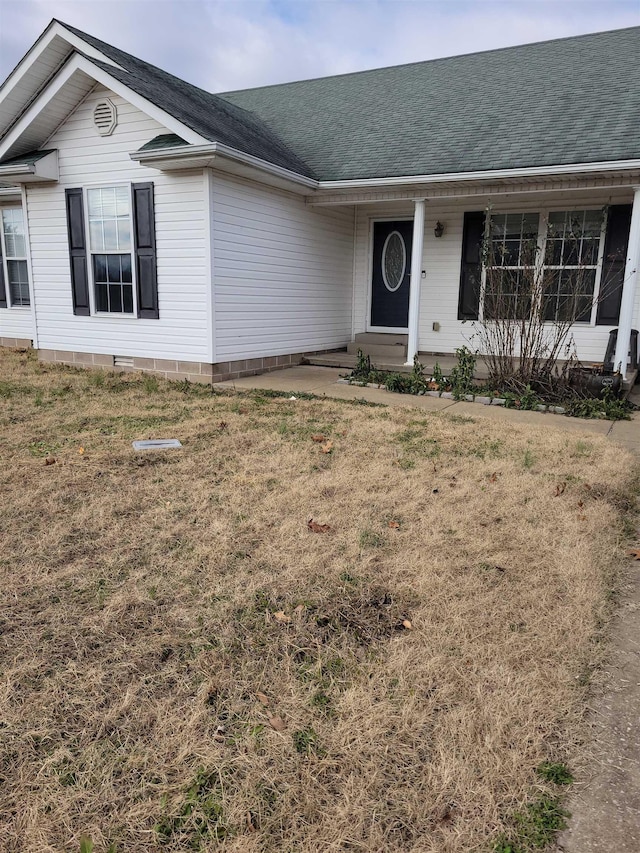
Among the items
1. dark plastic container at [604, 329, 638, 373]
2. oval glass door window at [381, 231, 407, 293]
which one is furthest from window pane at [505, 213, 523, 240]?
dark plastic container at [604, 329, 638, 373]

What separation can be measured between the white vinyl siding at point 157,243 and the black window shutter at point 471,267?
Answer: 14.7 ft

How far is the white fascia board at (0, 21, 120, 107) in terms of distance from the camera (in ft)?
27.6

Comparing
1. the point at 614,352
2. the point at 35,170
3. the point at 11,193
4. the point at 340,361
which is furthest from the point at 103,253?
the point at 614,352

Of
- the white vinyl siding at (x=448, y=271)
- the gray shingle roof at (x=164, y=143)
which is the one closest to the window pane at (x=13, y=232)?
the gray shingle roof at (x=164, y=143)

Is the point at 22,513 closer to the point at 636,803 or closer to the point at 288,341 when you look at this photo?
the point at 636,803

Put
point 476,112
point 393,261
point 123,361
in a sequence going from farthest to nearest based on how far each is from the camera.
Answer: point 393,261, point 476,112, point 123,361

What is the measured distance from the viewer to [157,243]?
8.69m

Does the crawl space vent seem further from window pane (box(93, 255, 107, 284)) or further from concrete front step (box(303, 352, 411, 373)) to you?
concrete front step (box(303, 352, 411, 373))

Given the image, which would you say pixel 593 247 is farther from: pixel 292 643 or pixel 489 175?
pixel 292 643

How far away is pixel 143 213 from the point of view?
875 cm

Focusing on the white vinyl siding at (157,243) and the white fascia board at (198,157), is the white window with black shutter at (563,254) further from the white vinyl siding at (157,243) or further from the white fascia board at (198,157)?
the white vinyl siding at (157,243)

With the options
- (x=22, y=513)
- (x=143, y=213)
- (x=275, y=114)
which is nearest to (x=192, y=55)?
(x=275, y=114)

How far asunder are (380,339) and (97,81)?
19.5 ft

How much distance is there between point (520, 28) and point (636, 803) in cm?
3380
